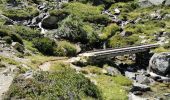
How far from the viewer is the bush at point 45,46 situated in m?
69.8

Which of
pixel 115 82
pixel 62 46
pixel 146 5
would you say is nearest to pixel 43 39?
pixel 62 46

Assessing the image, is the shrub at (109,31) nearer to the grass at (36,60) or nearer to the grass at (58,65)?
the grass at (36,60)

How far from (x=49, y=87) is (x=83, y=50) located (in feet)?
133

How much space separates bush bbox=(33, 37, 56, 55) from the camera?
229 feet

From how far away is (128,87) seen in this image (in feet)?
178

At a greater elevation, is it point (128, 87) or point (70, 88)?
point (70, 88)

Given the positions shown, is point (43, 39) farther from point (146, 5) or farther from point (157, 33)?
point (146, 5)

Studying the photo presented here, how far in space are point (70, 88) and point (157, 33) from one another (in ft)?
152

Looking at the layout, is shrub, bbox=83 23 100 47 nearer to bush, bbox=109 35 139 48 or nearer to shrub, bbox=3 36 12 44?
bush, bbox=109 35 139 48

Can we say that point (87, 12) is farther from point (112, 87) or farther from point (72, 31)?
point (112, 87)

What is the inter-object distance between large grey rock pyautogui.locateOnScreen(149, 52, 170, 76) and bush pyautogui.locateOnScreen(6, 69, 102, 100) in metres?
22.3

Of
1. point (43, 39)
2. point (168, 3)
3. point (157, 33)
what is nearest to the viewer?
point (43, 39)

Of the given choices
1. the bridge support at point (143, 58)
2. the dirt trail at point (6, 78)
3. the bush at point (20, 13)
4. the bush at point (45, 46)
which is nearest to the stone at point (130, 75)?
the bridge support at point (143, 58)

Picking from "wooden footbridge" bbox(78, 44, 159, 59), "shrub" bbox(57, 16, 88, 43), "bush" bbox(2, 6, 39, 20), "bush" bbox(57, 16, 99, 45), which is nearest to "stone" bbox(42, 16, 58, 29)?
"bush" bbox(57, 16, 99, 45)
